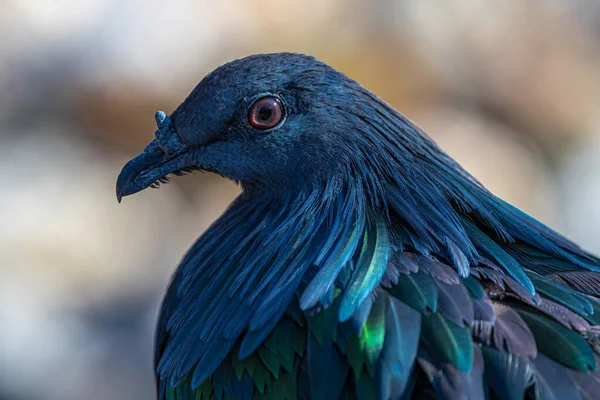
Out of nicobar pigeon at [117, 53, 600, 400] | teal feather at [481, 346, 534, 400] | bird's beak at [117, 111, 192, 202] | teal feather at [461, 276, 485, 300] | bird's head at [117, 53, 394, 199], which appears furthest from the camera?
bird's beak at [117, 111, 192, 202]

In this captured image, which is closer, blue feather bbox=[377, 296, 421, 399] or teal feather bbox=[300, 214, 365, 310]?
blue feather bbox=[377, 296, 421, 399]

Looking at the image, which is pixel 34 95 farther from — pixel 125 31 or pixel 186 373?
pixel 186 373

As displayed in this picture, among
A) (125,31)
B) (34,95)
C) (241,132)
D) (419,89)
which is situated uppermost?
(419,89)

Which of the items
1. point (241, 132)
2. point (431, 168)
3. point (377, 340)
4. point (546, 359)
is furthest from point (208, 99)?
point (546, 359)

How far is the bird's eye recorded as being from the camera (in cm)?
333

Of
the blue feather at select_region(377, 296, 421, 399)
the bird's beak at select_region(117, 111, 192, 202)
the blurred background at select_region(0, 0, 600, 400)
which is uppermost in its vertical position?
the blurred background at select_region(0, 0, 600, 400)

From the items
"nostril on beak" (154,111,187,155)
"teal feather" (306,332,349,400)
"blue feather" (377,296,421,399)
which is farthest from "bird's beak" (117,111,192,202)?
"blue feather" (377,296,421,399)

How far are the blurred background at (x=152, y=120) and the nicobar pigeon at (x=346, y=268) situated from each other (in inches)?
188

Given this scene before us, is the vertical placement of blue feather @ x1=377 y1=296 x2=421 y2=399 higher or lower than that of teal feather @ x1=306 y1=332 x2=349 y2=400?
higher

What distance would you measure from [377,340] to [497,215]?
0.87 metres

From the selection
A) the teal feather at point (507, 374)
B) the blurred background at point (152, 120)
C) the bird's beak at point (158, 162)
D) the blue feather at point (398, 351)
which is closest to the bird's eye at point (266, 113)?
the bird's beak at point (158, 162)

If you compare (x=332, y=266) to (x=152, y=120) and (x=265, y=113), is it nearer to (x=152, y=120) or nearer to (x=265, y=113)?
(x=265, y=113)

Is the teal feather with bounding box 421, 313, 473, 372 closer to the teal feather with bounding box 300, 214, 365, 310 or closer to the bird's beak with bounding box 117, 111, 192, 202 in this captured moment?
the teal feather with bounding box 300, 214, 365, 310

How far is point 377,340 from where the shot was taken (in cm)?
275
